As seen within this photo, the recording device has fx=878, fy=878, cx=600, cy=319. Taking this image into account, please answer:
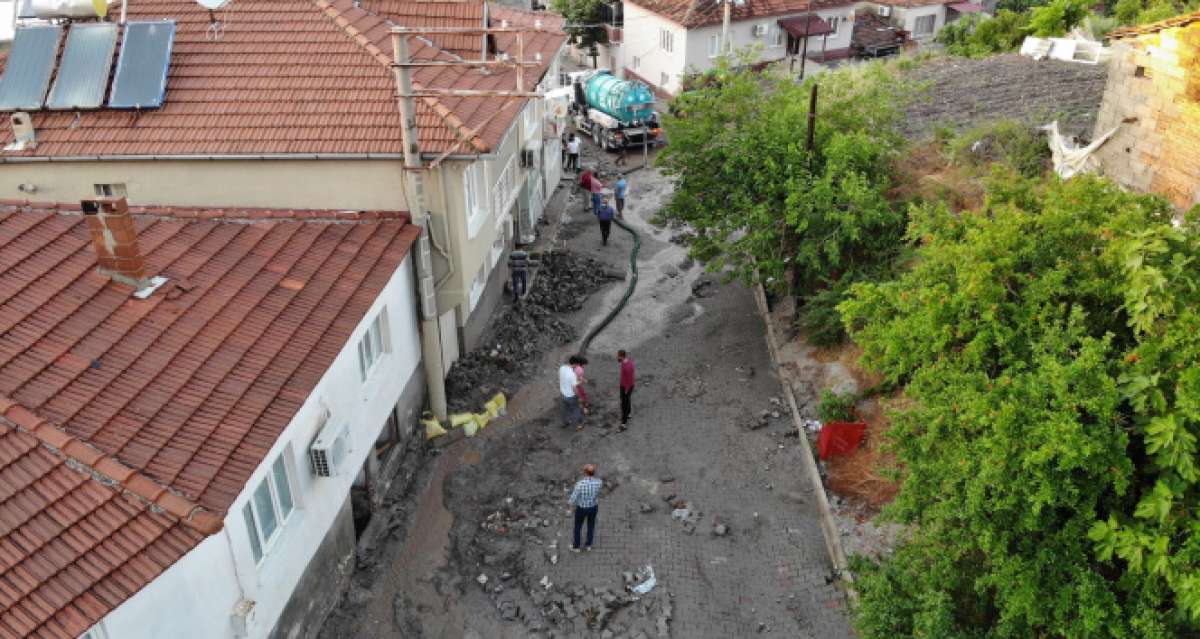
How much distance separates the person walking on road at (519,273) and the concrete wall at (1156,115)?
13.4 m

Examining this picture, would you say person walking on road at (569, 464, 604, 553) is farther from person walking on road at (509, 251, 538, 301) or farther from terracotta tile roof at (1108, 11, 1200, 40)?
terracotta tile roof at (1108, 11, 1200, 40)

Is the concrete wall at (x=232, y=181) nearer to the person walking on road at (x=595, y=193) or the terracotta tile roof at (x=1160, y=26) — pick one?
the person walking on road at (x=595, y=193)

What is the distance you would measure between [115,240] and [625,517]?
8950 millimetres

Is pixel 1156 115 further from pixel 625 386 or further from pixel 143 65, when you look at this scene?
pixel 143 65

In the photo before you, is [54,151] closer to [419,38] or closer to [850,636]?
[419,38]

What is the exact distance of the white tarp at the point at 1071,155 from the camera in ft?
61.3

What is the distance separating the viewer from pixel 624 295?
23625mm

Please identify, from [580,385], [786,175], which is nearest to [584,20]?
[786,175]

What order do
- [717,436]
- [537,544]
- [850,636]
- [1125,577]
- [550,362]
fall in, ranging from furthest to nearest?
[550,362] < [717,436] < [537,544] < [850,636] < [1125,577]

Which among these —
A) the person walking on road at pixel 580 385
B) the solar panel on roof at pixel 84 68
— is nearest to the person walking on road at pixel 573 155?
the person walking on road at pixel 580 385

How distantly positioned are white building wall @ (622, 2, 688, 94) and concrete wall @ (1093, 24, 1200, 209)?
2396cm

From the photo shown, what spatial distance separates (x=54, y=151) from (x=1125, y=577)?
683 inches

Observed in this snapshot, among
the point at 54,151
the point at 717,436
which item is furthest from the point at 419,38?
the point at 717,436

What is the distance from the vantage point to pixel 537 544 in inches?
575
